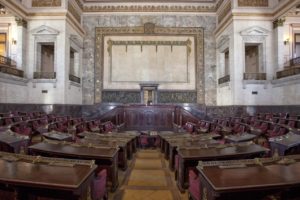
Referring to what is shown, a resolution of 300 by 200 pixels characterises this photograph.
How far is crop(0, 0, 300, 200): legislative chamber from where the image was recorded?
4.65 meters

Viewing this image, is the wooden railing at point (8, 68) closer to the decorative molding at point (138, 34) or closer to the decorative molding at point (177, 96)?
the decorative molding at point (138, 34)

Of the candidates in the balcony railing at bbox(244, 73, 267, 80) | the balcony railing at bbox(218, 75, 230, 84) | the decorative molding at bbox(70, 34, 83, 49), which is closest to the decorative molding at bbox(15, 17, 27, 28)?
the decorative molding at bbox(70, 34, 83, 49)

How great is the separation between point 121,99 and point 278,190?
15605mm

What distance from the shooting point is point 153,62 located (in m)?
17.7

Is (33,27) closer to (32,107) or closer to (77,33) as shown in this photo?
(77,33)

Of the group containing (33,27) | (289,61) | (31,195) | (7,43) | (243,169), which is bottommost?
(31,195)

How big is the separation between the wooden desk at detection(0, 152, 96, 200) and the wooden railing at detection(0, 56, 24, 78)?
11626 millimetres

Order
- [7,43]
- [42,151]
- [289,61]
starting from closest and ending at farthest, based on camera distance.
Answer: [42,151] < [289,61] < [7,43]

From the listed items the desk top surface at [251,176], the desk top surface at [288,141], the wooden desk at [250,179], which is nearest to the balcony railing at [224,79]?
the desk top surface at [288,141]

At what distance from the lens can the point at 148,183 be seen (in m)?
4.48

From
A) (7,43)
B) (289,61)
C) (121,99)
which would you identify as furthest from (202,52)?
(7,43)

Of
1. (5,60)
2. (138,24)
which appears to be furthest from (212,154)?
(138,24)

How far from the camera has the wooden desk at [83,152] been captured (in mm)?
3234

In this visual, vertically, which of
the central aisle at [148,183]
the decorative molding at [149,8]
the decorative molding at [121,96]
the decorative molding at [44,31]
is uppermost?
the decorative molding at [149,8]
